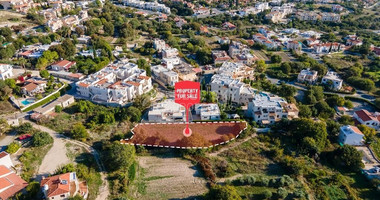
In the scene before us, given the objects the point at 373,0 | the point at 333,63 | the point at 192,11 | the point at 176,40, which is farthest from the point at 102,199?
the point at 373,0

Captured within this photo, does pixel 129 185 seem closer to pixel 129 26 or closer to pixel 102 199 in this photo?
pixel 102 199

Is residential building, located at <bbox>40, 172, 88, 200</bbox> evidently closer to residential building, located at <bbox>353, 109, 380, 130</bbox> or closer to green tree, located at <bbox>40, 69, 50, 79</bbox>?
green tree, located at <bbox>40, 69, 50, 79</bbox>

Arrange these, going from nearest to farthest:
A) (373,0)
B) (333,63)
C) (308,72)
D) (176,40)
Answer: (308,72) → (333,63) → (176,40) → (373,0)

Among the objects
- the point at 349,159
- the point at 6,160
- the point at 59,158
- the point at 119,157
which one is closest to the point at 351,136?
the point at 349,159

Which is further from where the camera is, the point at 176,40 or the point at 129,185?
the point at 176,40

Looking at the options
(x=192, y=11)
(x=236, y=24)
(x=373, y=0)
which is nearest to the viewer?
(x=236, y=24)

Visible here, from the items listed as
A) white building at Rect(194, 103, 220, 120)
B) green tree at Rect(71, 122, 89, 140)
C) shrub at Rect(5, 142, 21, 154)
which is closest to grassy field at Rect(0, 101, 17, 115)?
shrub at Rect(5, 142, 21, 154)
